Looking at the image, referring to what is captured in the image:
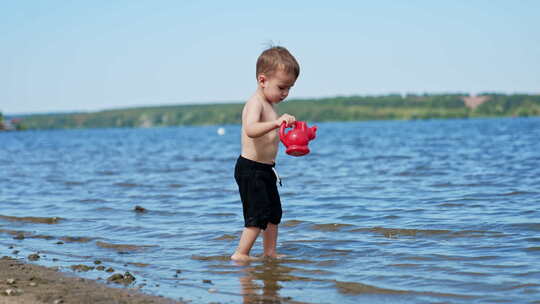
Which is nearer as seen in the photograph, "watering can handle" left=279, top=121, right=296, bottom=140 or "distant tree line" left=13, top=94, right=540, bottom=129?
"watering can handle" left=279, top=121, right=296, bottom=140

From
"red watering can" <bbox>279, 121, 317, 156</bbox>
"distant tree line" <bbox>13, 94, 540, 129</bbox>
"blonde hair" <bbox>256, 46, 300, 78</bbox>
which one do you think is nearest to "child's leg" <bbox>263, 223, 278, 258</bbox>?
"red watering can" <bbox>279, 121, 317, 156</bbox>

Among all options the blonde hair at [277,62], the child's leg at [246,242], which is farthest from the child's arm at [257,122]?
the child's leg at [246,242]

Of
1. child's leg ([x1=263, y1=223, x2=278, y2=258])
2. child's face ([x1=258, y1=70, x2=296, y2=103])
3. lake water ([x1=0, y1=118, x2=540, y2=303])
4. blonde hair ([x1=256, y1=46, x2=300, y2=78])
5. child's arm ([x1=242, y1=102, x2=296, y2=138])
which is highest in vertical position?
blonde hair ([x1=256, y1=46, x2=300, y2=78])

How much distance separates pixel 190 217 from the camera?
901 centimetres

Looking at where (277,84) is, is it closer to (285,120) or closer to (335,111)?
(285,120)

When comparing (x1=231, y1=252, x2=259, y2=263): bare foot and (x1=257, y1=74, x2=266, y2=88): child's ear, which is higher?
(x1=257, y1=74, x2=266, y2=88): child's ear

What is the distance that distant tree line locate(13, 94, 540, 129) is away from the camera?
450 feet

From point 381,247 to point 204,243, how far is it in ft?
6.07

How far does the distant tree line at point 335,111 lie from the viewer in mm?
137125

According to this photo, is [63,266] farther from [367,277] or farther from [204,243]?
[367,277]

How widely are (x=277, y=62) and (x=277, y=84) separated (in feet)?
0.66

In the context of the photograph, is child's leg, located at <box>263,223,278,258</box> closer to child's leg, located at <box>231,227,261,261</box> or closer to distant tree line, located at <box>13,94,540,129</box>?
child's leg, located at <box>231,227,261,261</box>

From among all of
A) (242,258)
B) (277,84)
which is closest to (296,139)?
(277,84)

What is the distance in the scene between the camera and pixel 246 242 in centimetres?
589
